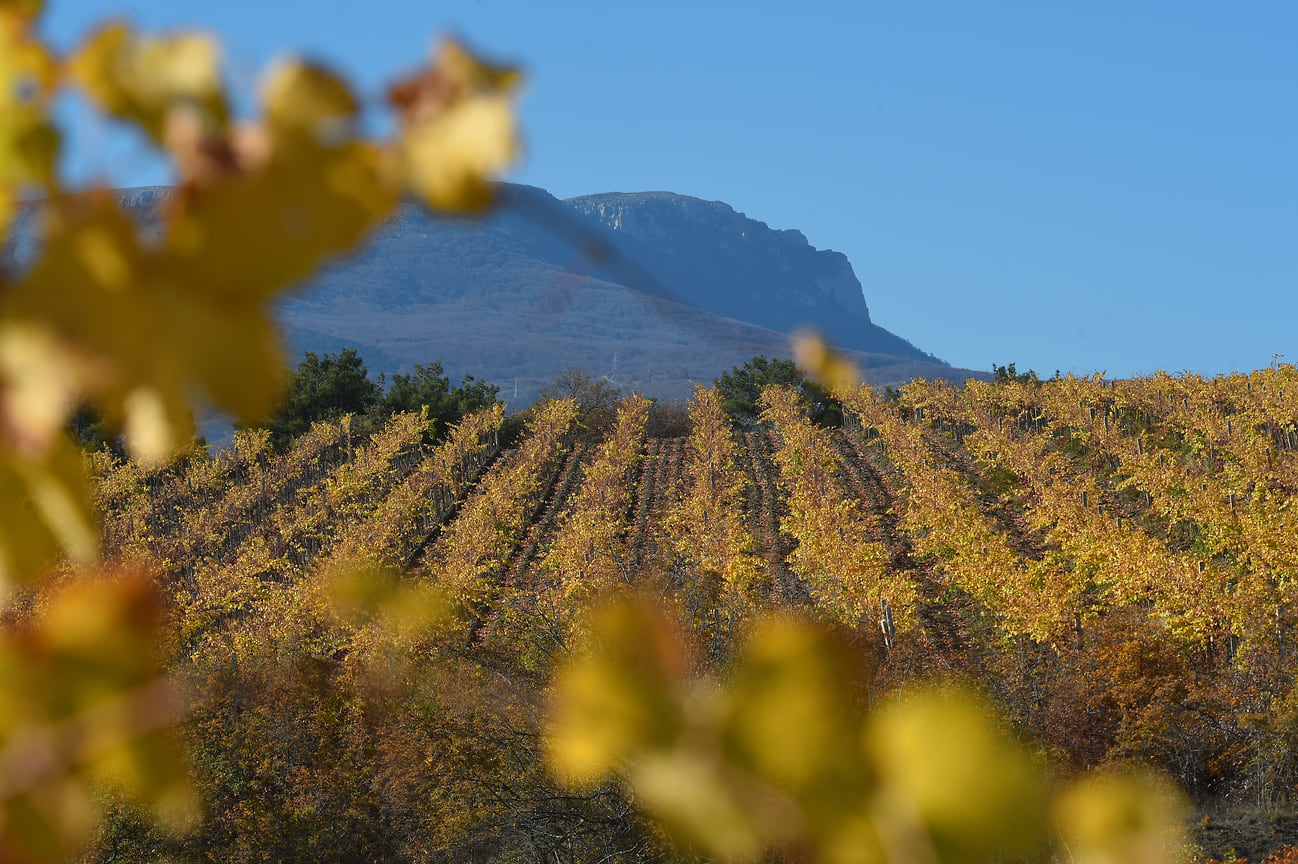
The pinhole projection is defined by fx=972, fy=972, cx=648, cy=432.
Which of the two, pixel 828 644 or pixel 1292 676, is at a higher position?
pixel 828 644

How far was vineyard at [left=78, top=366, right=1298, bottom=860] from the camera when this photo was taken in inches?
324

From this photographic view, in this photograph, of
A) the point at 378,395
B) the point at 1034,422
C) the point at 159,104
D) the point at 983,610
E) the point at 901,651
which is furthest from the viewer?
the point at 378,395

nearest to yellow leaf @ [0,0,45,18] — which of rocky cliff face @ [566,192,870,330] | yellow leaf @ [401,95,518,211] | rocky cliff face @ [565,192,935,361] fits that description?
yellow leaf @ [401,95,518,211]

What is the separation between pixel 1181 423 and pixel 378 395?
28.8 m

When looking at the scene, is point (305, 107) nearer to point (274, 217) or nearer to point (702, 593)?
point (274, 217)

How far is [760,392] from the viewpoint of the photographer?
38.6 m

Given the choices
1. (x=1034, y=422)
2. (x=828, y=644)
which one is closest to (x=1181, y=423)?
(x=1034, y=422)

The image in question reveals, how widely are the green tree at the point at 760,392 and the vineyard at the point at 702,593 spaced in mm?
8020

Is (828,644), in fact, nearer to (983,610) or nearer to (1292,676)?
(1292,676)

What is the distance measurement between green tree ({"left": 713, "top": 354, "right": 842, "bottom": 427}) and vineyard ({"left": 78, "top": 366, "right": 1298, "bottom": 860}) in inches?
316

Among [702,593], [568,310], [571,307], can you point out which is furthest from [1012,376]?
[568,310]

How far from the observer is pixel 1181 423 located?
21.9 meters

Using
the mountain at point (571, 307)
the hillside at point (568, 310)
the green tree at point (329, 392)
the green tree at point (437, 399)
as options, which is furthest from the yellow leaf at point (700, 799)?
the hillside at point (568, 310)

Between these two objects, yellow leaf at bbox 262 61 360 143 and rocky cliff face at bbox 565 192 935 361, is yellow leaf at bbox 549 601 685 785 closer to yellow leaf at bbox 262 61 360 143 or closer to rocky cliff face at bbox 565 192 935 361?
yellow leaf at bbox 262 61 360 143
